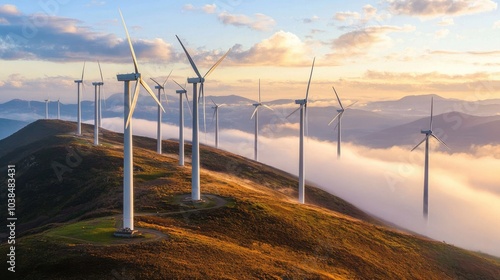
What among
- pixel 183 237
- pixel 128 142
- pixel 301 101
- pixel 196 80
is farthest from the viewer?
pixel 301 101

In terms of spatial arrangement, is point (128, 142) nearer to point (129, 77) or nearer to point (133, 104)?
point (133, 104)

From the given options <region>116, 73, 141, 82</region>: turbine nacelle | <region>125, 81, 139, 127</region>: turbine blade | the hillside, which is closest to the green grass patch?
the hillside

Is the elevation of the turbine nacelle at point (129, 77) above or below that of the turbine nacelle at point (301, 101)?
above

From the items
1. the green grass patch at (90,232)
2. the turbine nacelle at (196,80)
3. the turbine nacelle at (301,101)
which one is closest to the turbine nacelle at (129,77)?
the green grass patch at (90,232)

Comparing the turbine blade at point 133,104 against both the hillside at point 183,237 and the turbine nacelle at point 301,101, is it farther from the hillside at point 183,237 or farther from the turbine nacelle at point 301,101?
the turbine nacelle at point 301,101

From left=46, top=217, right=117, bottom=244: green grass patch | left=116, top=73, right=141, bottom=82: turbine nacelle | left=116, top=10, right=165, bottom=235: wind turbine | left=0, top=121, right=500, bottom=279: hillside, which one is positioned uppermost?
left=116, top=73, right=141, bottom=82: turbine nacelle

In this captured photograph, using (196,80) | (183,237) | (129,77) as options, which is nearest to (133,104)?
(129,77)

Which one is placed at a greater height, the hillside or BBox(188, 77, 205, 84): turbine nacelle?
BBox(188, 77, 205, 84): turbine nacelle

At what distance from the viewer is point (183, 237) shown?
77562 millimetres

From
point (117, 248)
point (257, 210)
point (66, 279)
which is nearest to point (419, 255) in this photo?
point (257, 210)

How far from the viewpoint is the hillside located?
211 ft

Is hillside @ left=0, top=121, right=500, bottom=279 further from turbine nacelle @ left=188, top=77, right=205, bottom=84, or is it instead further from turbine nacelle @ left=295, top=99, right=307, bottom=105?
turbine nacelle @ left=295, top=99, right=307, bottom=105

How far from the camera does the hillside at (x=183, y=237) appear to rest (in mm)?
64188

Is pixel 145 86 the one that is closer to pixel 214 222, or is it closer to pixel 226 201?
pixel 214 222
